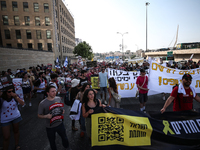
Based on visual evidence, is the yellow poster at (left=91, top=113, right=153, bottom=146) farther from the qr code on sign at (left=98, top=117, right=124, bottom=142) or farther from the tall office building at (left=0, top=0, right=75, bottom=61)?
the tall office building at (left=0, top=0, right=75, bottom=61)

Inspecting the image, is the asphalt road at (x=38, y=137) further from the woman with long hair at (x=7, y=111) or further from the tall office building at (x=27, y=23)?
the tall office building at (x=27, y=23)

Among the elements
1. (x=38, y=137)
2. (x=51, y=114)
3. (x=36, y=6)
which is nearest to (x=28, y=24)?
(x=36, y=6)

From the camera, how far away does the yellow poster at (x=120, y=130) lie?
2.85 meters

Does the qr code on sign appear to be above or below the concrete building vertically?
below

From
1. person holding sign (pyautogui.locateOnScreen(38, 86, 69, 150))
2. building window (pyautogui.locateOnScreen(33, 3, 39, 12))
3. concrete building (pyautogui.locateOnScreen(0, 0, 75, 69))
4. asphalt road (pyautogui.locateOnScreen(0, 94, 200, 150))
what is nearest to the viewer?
person holding sign (pyautogui.locateOnScreen(38, 86, 69, 150))

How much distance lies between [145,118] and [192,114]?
124 cm

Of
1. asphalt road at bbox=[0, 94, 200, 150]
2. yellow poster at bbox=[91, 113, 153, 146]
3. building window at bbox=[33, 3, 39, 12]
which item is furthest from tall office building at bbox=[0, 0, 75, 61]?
yellow poster at bbox=[91, 113, 153, 146]

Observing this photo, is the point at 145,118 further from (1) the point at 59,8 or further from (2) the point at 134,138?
(1) the point at 59,8

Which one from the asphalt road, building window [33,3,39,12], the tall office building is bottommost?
the asphalt road

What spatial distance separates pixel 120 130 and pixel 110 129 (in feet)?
0.77

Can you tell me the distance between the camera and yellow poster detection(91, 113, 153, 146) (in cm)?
285

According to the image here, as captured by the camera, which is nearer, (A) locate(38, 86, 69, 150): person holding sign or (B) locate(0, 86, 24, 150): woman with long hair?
(A) locate(38, 86, 69, 150): person holding sign

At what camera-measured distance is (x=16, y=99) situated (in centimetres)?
317

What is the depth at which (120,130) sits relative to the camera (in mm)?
2904
